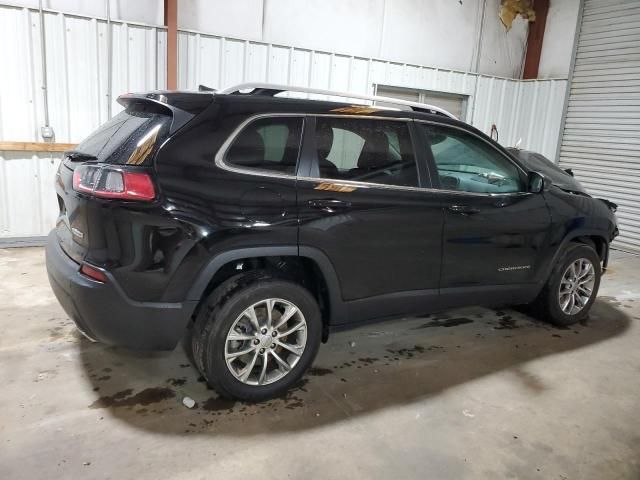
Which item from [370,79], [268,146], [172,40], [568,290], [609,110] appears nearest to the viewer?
[268,146]

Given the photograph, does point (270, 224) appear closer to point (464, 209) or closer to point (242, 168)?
point (242, 168)

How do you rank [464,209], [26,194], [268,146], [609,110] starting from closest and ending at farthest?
[268,146] → [464,209] → [26,194] → [609,110]

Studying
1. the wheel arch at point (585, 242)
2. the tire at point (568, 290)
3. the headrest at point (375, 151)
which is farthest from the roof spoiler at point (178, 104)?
the tire at point (568, 290)

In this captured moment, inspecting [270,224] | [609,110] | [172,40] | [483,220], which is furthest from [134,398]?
[609,110]

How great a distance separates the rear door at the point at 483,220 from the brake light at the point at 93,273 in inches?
80.3

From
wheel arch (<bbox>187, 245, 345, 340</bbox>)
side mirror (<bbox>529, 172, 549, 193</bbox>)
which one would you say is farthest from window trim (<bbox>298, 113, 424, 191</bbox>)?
side mirror (<bbox>529, 172, 549, 193</bbox>)

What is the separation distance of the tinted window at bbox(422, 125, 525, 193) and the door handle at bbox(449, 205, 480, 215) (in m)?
0.13

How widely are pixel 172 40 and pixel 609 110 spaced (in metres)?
6.75

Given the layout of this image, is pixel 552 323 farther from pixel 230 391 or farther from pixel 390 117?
pixel 230 391

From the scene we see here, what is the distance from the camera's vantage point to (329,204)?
2752 mm

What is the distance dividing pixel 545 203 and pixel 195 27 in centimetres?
481

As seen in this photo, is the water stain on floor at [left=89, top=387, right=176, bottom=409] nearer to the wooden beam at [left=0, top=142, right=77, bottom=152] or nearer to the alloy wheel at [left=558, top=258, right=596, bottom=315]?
the alloy wheel at [left=558, top=258, right=596, bottom=315]

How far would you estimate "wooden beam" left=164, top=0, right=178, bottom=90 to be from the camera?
5.80 metres

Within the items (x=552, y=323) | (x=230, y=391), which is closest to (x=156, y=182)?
(x=230, y=391)
